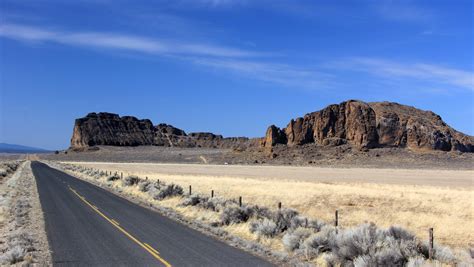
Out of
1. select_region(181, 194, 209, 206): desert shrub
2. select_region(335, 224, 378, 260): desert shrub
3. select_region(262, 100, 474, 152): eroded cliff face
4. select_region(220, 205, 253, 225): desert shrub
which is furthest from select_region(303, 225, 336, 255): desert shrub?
select_region(262, 100, 474, 152): eroded cliff face

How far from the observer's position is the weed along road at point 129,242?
40.3 ft

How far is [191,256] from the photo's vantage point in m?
12.8

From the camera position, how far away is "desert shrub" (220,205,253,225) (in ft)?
61.7

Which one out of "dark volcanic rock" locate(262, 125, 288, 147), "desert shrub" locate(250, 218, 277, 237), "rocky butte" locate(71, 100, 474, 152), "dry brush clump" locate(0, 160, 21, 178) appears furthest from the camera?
"dark volcanic rock" locate(262, 125, 288, 147)

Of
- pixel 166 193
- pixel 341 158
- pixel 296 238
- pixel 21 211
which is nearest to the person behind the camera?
pixel 296 238

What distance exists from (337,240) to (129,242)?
19.9ft

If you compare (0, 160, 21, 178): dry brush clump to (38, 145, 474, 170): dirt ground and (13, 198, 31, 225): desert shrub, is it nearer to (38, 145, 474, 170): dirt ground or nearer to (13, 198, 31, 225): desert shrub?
(13, 198, 31, 225): desert shrub

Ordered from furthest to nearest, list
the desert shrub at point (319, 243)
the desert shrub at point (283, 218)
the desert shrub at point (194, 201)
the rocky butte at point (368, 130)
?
the rocky butte at point (368, 130)
the desert shrub at point (194, 201)
the desert shrub at point (283, 218)
the desert shrub at point (319, 243)

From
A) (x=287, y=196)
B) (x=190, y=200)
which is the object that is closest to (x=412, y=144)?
(x=287, y=196)

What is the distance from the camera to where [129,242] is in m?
14.5

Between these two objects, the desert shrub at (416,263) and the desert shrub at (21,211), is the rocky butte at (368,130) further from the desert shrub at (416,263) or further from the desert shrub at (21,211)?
the desert shrub at (416,263)

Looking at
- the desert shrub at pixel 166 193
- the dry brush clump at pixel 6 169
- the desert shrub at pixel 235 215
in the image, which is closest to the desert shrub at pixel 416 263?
the desert shrub at pixel 235 215

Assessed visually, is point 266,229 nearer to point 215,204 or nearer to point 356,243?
point 356,243

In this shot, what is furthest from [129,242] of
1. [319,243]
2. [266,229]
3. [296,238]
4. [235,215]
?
[319,243]
